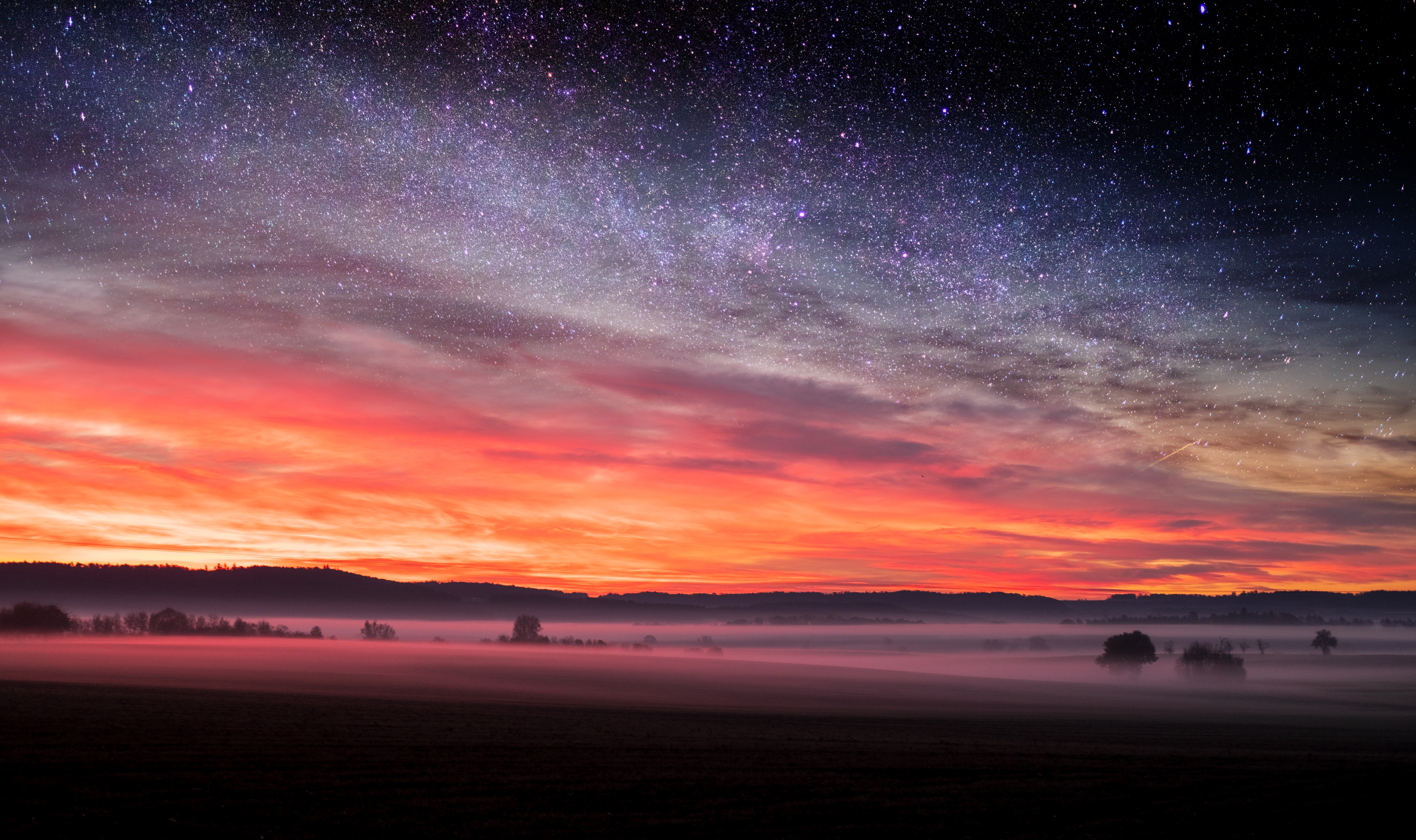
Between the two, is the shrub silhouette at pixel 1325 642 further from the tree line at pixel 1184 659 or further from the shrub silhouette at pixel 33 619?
the shrub silhouette at pixel 33 619

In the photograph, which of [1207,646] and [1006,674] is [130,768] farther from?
[1207,646]

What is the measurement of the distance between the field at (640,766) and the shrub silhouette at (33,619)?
4351 inches

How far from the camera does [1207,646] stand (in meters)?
147

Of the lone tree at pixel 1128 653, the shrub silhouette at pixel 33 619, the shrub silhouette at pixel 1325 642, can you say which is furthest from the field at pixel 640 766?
the shrub silhouette at pixel 1325 642

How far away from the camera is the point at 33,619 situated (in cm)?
14675

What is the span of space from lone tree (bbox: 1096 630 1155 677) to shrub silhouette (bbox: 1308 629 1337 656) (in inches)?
2460

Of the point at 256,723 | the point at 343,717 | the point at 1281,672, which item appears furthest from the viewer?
the point at 1281,672

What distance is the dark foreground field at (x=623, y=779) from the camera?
1706 centimetres

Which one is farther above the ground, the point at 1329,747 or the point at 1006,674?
the point at 1329,747

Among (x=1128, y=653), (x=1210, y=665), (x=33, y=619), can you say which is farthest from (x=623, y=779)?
(x=33, y=619)

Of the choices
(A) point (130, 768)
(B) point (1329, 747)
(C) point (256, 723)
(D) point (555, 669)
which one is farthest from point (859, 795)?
(D) point (555, 669)

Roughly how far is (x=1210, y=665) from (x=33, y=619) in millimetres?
202790

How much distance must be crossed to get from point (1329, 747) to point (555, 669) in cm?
8760

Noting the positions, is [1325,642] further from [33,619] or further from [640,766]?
[33,619]
